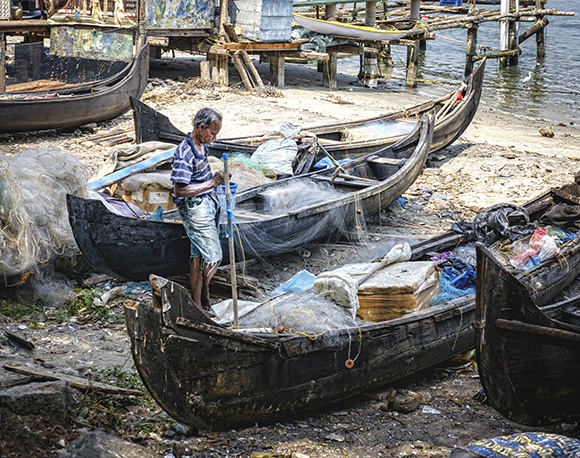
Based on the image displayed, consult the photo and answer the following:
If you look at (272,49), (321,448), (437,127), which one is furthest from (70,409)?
(272,49)

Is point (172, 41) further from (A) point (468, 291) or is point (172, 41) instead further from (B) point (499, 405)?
(B) point (499, 405)

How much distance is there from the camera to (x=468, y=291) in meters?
6.30

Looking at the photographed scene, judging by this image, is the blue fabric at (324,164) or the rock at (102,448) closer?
the rock at (102,448)

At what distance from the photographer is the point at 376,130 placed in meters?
11.5

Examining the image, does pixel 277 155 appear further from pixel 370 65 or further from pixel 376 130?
pixel 370 65

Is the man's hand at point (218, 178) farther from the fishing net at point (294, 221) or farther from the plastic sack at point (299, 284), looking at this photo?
the plastic sack at point (299, 284)

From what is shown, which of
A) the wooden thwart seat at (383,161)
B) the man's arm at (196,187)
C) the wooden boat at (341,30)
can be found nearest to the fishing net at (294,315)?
the man's arm at (196,187)

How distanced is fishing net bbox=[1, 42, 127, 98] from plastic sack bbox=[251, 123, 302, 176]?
232 inches

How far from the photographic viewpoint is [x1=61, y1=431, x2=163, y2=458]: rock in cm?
372

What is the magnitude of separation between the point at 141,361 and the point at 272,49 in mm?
13833

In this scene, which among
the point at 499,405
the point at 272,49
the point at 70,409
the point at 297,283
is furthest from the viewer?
the point at 272,49

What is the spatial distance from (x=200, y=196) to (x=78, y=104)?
7471 mm

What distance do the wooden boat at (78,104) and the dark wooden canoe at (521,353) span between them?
9.48 metres

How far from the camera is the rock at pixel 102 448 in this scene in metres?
3.72
